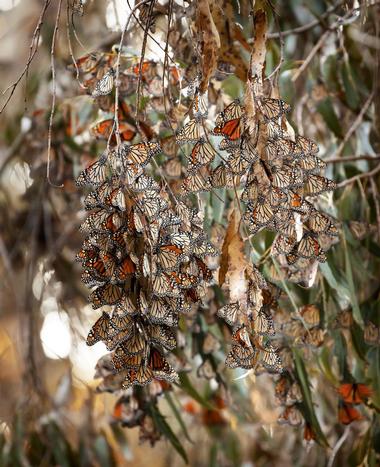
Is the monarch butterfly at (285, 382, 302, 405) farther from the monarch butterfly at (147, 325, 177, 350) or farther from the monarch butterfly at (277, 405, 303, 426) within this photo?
the monarch butterfly at (147, 325, 177, 350)

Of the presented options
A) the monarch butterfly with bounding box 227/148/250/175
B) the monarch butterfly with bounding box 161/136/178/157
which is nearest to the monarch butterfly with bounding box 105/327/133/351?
the monarch butterfly with bounding box 227/148/250/175

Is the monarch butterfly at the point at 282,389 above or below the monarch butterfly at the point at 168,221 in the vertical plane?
below

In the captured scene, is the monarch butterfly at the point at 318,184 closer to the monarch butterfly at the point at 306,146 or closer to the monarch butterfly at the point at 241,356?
the monarch butterfly at the point at 306,146

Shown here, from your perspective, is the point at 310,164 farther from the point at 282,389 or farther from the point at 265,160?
the point at 282,389

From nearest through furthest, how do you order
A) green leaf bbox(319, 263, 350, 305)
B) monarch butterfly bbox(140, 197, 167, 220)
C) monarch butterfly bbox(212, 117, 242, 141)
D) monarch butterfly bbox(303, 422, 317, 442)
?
1. monarch butterfly bbox(140, 197, 167, 220)
2. monarch butterfly bbox(212, 117, 242, 141)
3. green leaf bbox(319, 263, 350, 305)
4. monarch butterfly bbox(303, 422, 317, 442)

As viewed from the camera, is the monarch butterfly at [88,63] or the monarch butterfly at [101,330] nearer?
the monarch butterfly at [101,330]

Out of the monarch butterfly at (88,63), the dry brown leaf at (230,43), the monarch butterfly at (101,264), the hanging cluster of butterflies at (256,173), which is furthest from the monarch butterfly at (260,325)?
the monarch butterfly at (88,63)

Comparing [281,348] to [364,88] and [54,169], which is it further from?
[54,169]

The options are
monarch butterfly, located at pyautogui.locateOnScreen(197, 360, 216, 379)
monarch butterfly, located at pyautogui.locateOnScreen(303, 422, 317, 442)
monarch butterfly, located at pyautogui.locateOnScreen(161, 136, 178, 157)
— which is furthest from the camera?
monarch butterfly, located at pyautogui.locateOnScreen(197, 360, 216, 379)

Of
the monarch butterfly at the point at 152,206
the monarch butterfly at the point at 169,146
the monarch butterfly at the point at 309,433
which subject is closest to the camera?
the monarch butterfly at the point at 152,206
